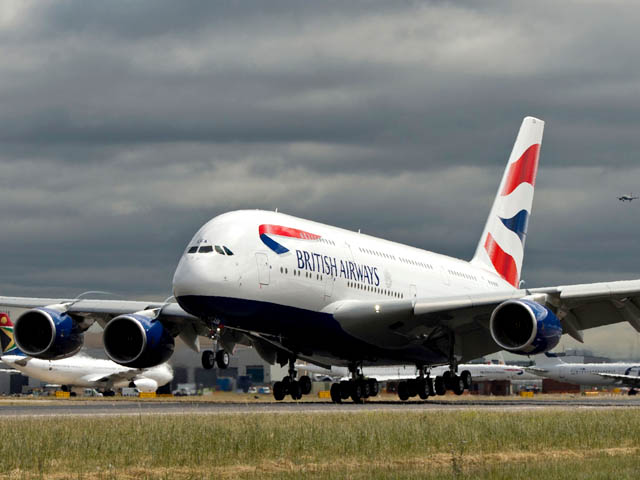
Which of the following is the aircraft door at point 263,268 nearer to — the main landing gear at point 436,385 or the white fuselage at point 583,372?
the main landing gear at point 436,385

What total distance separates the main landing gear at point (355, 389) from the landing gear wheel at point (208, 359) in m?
8.51

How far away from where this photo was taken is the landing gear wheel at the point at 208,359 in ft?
122

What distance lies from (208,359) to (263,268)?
3.60 meters

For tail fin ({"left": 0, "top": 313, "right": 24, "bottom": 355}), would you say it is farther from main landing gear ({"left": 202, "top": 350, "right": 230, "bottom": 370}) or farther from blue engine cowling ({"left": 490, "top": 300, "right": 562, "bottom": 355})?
blue engine cowling ({"left": 490, "top": 300, "right": 562, "bottom": 355})

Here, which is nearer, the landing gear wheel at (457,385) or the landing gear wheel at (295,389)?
the landing gear wheel at (457,385)

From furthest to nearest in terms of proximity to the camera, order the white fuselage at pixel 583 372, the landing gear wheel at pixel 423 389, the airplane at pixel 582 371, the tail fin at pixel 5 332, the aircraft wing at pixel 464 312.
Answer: the white fuselage at pixel 583 372, the airplane at pixel 582 371, the tail fin at pixel 5 332, the landing gear wheel at pixel 423 389, the aircraft wing at pixel 464 312

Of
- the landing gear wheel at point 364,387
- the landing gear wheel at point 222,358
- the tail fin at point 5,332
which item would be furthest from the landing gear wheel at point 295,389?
the tail fin at point 5,332

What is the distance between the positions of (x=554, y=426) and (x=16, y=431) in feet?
41.5

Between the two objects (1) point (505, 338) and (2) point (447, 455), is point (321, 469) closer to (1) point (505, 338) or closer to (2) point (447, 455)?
(2) point (447, 455)

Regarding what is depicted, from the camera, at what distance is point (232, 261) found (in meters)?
37.2

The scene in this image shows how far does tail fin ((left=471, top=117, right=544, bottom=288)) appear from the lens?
187 feet

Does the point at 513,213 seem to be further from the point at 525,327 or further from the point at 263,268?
the point at 263,268

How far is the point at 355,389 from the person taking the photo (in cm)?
4475

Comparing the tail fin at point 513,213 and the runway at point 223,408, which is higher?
the tail fin at point 513,213
